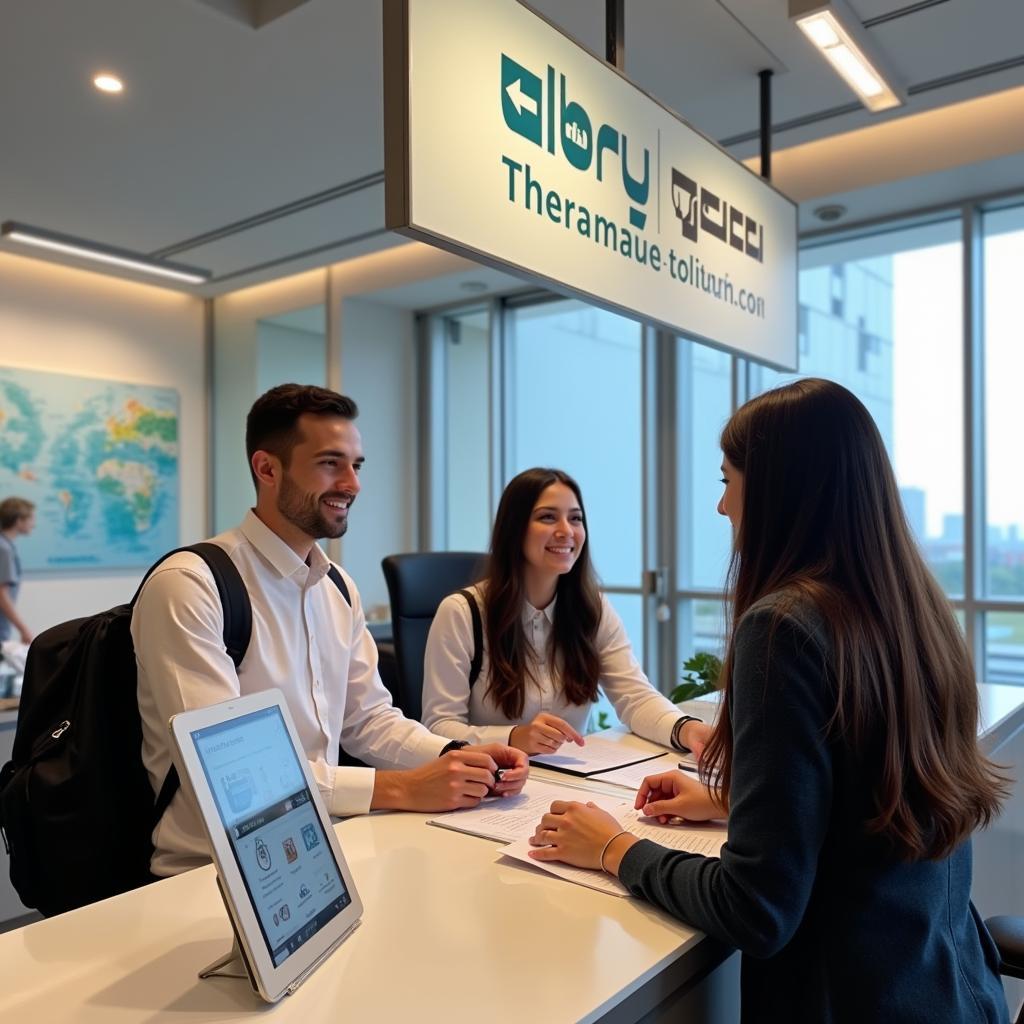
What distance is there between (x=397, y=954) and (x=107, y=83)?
2.99 metres

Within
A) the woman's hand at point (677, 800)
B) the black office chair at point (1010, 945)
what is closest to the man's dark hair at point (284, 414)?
the woman's hand at point (677, 800)

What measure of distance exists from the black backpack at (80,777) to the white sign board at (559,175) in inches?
31.0

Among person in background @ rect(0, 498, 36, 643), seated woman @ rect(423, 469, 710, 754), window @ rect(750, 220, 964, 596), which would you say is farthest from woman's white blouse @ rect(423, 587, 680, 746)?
person in background @ rect(0, 498, 36, 643)

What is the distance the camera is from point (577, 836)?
122cm

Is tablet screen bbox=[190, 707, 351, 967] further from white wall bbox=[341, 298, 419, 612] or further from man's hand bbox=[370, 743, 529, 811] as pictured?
white wall bbox=[341, 298, 419, 612]

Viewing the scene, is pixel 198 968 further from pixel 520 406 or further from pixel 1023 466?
pixel 520 406

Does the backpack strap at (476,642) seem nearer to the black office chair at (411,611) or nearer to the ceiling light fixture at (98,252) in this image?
the black office chair at (411,611)

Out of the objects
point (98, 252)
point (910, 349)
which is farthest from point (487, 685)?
point (98, 252)

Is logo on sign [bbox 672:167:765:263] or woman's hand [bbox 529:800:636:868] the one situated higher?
logo on sign [bbox 672:167:765:263]

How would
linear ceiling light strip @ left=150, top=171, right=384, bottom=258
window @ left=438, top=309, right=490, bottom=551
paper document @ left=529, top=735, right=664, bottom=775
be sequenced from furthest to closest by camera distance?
window @ left=438, top=309, right=490, bottom=551 < linear ceiling light strip @ left=150, top=171, right=384, bottom=258 < paper document @ left=529, top=735, right=664, bottom=775

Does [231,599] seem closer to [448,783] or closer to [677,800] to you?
[448,783]

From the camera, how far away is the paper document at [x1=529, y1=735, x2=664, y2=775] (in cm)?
176

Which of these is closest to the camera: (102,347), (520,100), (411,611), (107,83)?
Answer: (520,100)

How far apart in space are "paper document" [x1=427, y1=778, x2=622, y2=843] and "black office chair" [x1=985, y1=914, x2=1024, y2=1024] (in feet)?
1.87
